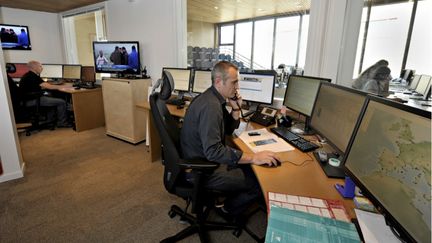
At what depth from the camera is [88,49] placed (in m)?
6.51

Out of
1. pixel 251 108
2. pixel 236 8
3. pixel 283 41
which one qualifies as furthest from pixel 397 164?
pixel 236 8

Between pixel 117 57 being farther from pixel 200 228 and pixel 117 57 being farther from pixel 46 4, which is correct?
pixel 200 228

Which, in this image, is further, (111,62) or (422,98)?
(111,62)

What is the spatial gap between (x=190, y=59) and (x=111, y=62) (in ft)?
4.40

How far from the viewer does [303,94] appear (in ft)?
6.42

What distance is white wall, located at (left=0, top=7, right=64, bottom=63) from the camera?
505 centimetres

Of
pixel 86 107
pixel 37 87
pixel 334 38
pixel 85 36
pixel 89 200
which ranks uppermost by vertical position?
pixel 85 36

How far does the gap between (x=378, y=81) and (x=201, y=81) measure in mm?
1910

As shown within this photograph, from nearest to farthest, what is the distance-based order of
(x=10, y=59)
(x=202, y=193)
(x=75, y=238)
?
(x=202, y=193), (x=75, y=238), (x=10, y=59)

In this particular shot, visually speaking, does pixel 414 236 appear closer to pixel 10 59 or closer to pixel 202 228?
pixel 202 228

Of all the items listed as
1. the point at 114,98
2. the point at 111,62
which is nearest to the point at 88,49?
the point at 111,62

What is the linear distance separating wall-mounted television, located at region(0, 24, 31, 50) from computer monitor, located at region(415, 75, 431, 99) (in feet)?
24.0

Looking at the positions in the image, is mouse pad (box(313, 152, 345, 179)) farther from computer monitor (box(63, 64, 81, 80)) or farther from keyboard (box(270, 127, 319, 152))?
computer monitor (box(63, 64, 81, 80))

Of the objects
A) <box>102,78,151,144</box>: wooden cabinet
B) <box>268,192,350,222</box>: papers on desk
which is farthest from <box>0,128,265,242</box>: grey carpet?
<box>268,192,350,222</box>: papers on desk
